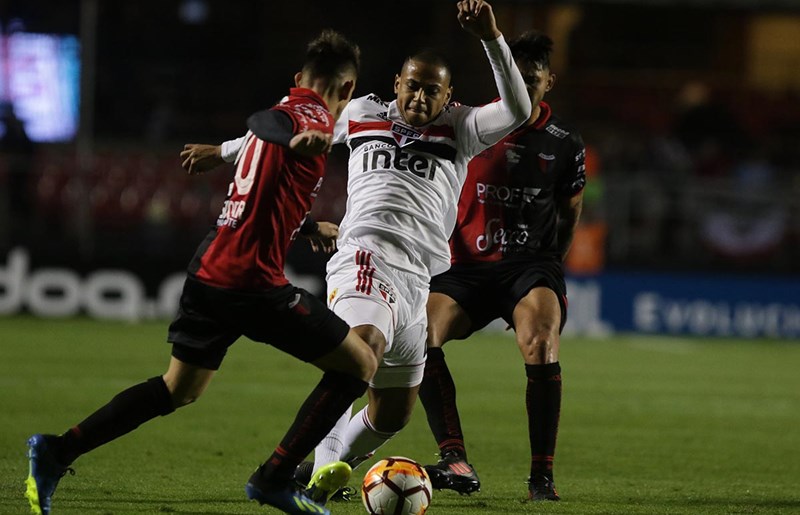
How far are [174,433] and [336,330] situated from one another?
3.57 meters

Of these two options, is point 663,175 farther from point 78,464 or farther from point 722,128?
point 78,464

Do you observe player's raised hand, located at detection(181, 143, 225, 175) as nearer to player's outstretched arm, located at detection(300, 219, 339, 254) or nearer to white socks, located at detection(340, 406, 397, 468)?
player's outstretched arm, located at detection(300, 219, 339, 254)

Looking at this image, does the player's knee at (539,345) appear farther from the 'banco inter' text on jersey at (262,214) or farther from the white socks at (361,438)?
the 'banco inter' text on jersey at (262,214)

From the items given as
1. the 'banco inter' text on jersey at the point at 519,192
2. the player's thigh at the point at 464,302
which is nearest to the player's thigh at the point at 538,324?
the player's thigh at the point at 464,302

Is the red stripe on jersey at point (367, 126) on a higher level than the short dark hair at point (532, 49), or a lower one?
lower

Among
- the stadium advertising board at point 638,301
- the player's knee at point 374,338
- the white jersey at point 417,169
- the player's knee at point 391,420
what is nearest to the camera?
the player's knee at point 374,338

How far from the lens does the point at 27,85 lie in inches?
721

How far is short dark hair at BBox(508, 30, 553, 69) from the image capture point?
6555mm

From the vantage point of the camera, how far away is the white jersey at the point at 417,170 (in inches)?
228

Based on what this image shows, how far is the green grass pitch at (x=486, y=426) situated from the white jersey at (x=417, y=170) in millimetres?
1197

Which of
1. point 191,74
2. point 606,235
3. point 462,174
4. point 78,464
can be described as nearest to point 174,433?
point 78,464

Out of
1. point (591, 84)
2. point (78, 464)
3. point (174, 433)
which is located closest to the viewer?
point (78, 464)

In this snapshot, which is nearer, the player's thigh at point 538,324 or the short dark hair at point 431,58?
the short dark hair at point 431,58

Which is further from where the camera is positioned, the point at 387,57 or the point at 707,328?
the point at 387,57
